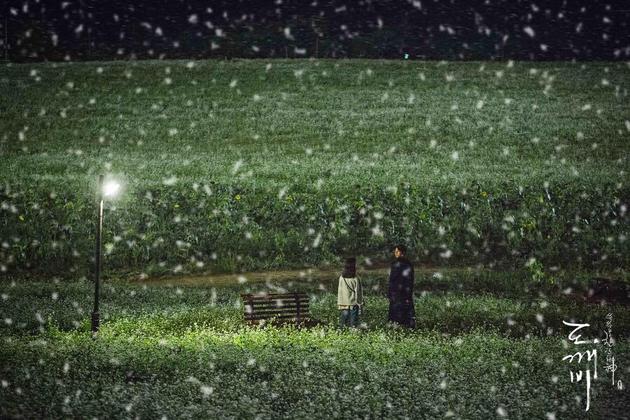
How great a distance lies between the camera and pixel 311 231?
88.4ft

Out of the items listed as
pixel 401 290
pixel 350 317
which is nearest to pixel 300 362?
pixel 350 317

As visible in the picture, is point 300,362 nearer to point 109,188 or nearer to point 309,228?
point 109,188

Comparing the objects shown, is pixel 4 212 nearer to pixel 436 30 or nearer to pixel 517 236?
pixel 517 236

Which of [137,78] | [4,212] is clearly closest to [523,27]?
[137,78]

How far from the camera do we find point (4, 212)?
2789 cm

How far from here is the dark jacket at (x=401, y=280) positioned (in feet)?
53.2

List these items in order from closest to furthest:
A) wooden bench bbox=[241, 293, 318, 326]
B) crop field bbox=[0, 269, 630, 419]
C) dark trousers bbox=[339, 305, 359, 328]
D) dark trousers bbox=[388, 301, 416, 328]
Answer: crop field bbox=[0, 269, 630, 419]
dark trousers bbox=[388, 301, 416, 328]
dark trousers bbox=[339, 305, 359, 328]
wooden bench bbox=[241, 293, 318, 326]

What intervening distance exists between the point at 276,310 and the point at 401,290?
2.97 metres

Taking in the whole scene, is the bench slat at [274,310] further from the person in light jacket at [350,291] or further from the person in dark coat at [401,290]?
the person in dark coat at [401,290]

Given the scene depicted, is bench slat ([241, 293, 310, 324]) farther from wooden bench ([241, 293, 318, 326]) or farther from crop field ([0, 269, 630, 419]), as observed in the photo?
crop field ([0, 269, 630, 419])

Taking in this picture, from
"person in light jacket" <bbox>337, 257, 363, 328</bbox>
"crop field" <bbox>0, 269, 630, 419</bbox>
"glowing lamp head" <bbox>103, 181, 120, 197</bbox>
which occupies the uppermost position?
"glowing lamp head" <bbox>103, 181, 120, 197</bbox>

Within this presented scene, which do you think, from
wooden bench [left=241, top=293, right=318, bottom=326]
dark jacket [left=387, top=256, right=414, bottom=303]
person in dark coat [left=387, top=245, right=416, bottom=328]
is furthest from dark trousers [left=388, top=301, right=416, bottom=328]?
wooden bench [left=241, top=293, right=318, bottom=326]

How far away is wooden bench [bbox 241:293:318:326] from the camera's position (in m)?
17.4

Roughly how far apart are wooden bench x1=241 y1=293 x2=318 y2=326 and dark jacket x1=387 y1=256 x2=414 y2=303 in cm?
221
